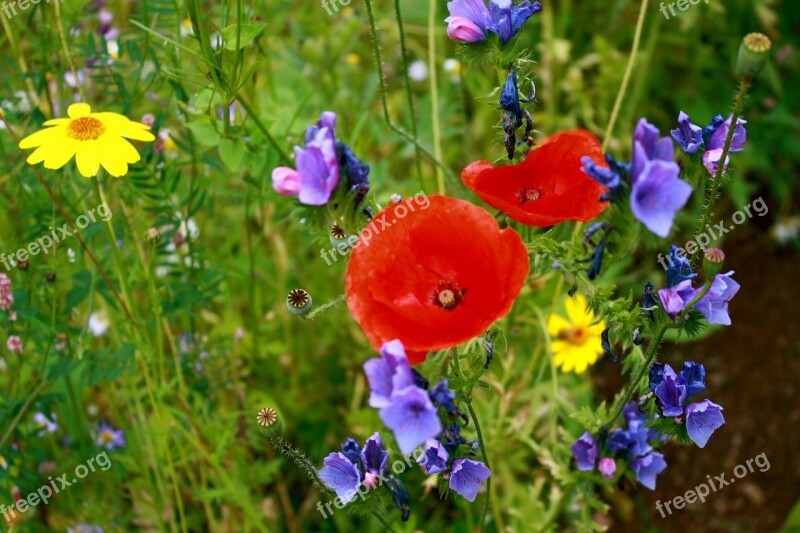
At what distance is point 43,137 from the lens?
1479 millimetres

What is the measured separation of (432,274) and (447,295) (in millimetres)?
40

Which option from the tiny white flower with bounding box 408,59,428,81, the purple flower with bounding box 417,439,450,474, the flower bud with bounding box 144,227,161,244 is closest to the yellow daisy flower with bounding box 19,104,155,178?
the flower bud with bounding box 144,227,161,244

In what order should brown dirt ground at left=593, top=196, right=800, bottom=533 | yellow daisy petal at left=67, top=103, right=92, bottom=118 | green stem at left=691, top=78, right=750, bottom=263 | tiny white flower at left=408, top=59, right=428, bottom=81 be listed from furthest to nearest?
tiny white flower at left=408, top=59, right=428, bottom=81 → brown dirt ground at left=593, top=196, right=800, bottom=533 → yellow daisy petal at left=67, top=103, right=92, bottom=118 → green stem at left=691, top=78, right=750, bottom=263

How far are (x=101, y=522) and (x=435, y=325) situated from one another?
110cm

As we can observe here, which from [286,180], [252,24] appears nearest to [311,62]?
[252,24]

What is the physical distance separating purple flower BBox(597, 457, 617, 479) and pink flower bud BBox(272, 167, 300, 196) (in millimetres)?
679

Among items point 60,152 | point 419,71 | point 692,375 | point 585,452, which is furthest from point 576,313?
point 419,71

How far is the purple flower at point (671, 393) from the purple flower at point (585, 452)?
190mm

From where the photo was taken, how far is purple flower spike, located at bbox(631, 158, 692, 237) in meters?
0.99

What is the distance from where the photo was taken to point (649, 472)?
1395 millimetres

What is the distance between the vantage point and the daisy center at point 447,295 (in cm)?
130

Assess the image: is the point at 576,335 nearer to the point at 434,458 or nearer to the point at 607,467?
the point at 607,467

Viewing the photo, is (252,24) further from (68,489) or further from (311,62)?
(68,489)

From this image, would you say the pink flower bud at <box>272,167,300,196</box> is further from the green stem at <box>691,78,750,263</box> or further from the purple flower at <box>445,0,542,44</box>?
the green stem at <box>691,78,750,263</box>
